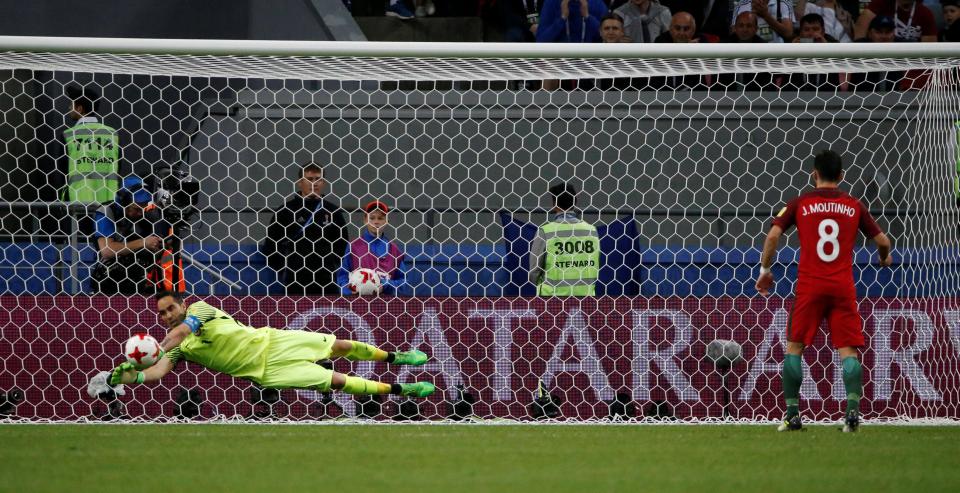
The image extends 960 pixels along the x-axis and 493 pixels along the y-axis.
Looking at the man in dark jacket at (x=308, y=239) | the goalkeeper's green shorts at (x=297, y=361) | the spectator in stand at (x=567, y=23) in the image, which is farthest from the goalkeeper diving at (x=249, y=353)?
the spectator in stand at (x=567, y=23)

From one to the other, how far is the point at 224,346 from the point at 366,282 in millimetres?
1279

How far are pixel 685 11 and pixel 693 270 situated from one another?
3.56m

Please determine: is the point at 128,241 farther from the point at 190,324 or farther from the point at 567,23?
the point at 567,23

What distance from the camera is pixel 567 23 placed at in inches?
482

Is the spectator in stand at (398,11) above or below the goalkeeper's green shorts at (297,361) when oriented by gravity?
above

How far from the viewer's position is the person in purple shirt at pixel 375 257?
938 centimetres

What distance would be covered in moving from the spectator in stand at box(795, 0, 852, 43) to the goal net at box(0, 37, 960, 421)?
184cm

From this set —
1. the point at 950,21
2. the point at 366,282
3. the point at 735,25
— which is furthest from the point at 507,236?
the point at 950,21

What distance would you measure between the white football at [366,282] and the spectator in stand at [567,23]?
387cm

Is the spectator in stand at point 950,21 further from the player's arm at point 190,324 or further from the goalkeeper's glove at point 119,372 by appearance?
the goalkeeper's glove at point 119,372

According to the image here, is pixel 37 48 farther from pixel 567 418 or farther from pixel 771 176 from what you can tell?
pixel 771 176

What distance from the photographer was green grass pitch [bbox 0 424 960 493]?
527 cm

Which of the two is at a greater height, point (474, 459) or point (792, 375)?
point (792, 375)

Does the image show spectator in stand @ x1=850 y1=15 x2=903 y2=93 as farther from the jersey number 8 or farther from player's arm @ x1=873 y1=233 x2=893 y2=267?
the jersey number 8
